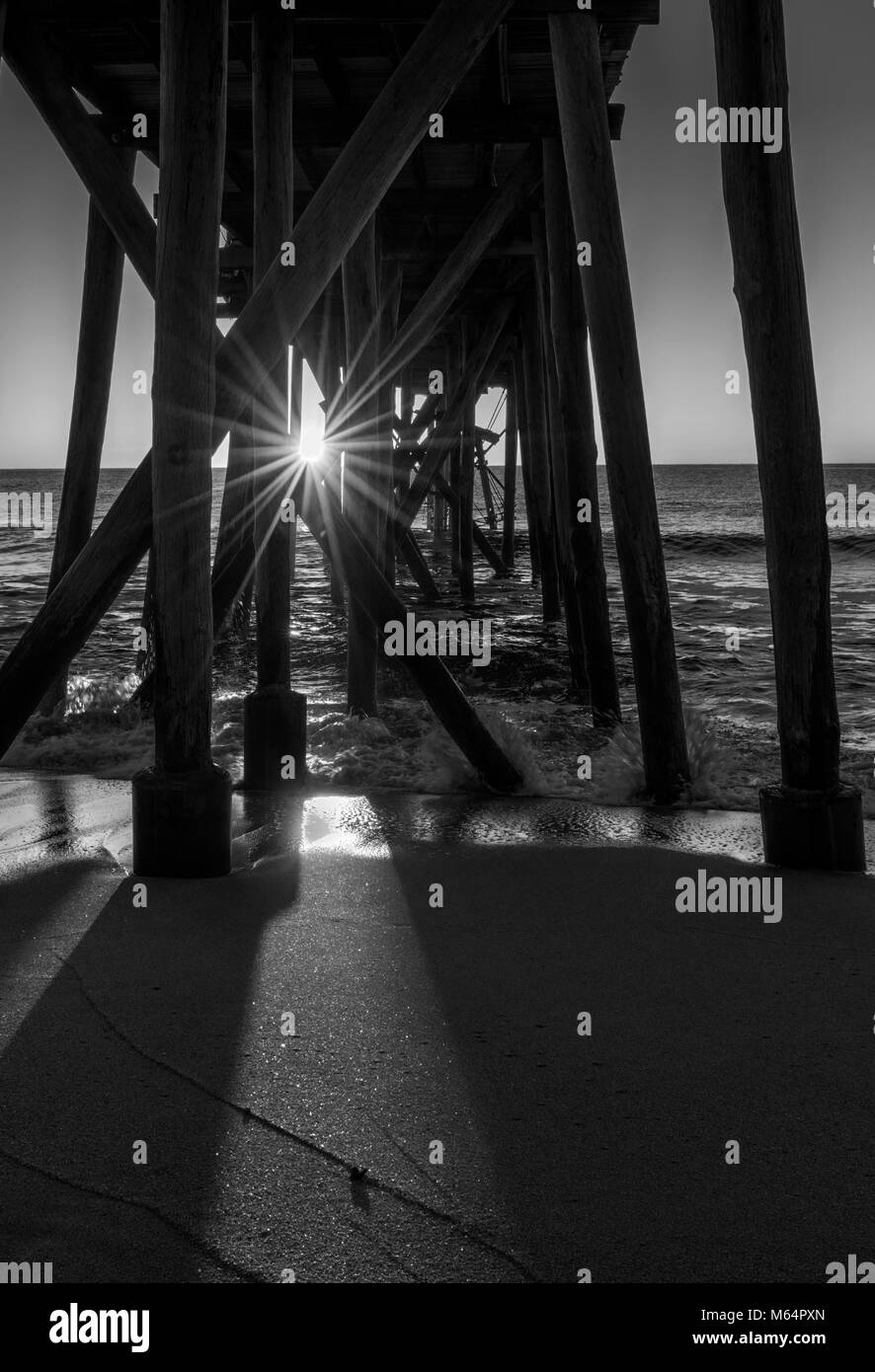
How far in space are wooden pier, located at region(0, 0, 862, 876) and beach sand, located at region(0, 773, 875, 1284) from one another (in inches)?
21.6

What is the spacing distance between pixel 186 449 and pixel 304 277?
0.66 metres

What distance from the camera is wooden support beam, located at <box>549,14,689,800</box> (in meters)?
4.25

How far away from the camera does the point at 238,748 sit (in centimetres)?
611

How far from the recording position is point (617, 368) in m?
4.23

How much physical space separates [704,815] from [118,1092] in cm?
284

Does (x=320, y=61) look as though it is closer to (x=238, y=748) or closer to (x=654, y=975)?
(x=238, y=748)

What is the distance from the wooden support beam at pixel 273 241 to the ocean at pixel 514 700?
3.01ft

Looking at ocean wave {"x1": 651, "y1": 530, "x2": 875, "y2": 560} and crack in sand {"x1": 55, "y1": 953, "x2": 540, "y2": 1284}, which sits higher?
ocean wave {"x1": 651, "y1": 530, "x2": 875, "y2": 560}

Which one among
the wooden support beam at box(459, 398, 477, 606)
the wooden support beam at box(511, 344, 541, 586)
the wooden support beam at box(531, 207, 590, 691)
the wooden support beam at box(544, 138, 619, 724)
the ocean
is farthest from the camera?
the wooden support beam at box(511, 344, 541, 586)

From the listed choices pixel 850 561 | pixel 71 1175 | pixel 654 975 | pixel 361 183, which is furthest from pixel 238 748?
pixel 850 561

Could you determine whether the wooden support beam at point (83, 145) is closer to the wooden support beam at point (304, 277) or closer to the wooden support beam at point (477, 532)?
the wooden support beam at point (304, 277)

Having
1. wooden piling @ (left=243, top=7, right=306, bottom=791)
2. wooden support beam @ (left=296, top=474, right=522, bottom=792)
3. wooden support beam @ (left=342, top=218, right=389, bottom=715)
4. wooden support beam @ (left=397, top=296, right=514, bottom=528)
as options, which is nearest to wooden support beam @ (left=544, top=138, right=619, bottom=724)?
wooden support beam @ (left=342, top=218, right=389, bottom=715)

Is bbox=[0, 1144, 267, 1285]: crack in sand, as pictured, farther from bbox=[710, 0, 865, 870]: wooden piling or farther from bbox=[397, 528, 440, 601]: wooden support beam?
bbox=[397, 528, 440, 601]: wooden support beam

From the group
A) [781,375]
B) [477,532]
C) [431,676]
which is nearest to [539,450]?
[477,532]
